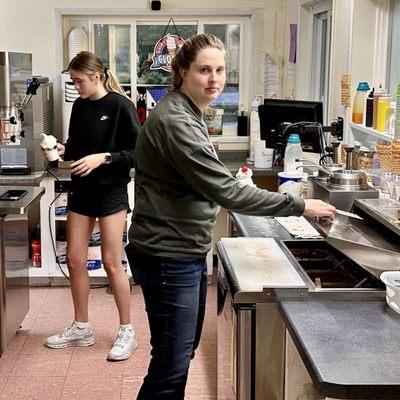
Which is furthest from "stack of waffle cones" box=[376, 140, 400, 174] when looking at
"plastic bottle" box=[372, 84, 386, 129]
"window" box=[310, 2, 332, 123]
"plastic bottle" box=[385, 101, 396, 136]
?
"window" box=[310, 2, 332, 123]

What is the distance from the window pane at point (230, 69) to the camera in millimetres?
4996

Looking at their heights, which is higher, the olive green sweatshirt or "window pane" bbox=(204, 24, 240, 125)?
"window pane" bbox=(204, 24, 240, 125)

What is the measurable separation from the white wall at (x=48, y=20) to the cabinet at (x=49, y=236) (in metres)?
0.56

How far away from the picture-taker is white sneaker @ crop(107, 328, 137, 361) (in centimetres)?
349

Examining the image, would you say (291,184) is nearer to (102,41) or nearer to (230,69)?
(230,69)

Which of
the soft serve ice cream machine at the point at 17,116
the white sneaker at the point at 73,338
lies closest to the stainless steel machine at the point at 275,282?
the white sneaker at the point at 73,338

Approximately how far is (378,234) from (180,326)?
761mm

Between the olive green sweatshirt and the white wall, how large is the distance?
8.98 feet

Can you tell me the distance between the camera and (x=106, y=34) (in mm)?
4957

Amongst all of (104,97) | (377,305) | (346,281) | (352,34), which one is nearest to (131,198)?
(104,97)

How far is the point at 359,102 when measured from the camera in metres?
3.45

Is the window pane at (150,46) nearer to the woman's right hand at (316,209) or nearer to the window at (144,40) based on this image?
the window at (144,40)

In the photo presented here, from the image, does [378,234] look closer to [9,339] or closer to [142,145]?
[142,145]

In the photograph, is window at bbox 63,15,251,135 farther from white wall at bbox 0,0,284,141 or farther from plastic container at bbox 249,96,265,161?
plastic container at bbox 249,96,265,161
